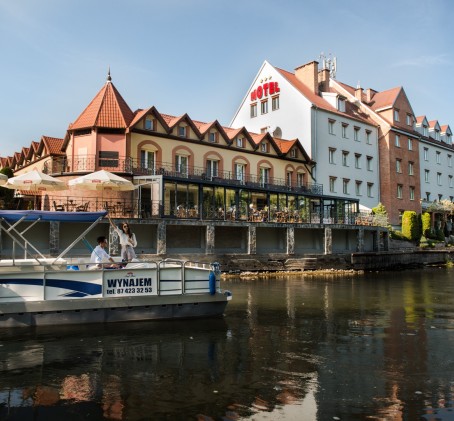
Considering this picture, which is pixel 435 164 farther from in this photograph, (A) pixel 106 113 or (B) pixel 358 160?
(A) pixel 106 113

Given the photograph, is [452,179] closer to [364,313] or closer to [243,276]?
[243,276]

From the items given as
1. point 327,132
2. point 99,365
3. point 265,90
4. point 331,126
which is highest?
point 265,90

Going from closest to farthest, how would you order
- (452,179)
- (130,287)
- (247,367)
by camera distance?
1. (247,367)
2. (130,287)
3. (452,179)

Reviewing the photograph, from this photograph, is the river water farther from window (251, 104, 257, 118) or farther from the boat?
window (251, 104, 257, 118)

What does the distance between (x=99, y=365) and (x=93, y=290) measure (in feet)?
11.5

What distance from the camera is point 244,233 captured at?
36688 mm

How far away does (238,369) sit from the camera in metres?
8.45

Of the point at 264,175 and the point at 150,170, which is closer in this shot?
the point at 150,170

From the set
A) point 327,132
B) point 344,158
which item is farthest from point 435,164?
point 327,132

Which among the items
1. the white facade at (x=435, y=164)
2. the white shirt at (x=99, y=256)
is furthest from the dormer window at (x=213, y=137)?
the white facade at (x=435, y=164)

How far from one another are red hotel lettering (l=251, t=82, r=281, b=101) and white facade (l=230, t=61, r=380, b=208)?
7.4 inches

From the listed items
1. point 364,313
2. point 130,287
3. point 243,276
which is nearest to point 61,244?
point 243,276

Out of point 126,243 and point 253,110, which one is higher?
point 253,110

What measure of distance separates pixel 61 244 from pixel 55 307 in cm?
1906
